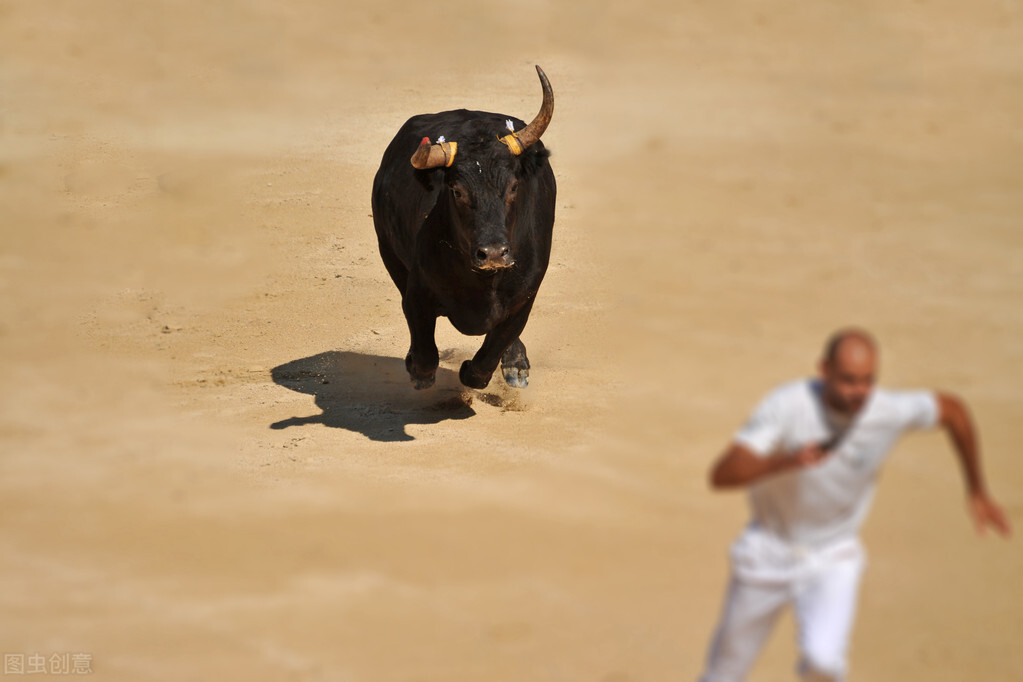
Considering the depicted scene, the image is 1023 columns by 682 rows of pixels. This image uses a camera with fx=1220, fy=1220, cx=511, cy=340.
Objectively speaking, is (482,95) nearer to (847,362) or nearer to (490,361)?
(490,361)

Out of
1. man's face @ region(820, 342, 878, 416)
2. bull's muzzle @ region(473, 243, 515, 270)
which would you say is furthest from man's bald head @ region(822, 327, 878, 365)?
bull's muzzle @ region(473, 243, 515, 270)

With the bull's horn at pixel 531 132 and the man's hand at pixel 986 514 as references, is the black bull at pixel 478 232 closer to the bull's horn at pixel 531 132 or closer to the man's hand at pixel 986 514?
the bull's horn at pixel 531 132

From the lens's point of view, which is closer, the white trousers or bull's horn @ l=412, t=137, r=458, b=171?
the white trousers

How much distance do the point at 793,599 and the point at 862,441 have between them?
655 mm

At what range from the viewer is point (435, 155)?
9023 millimetres

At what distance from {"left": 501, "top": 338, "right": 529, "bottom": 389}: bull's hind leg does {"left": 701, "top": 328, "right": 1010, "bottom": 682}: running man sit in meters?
5.80

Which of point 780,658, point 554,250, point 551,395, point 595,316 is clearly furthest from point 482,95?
point 780,658

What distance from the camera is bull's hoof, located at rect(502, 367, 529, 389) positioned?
10367mm

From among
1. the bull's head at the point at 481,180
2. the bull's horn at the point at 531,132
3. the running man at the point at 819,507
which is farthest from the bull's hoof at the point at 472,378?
the running man at the point at 819,507

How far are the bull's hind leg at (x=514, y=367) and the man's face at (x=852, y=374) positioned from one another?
6017mm

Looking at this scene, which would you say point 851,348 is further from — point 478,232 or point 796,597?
point 478,232

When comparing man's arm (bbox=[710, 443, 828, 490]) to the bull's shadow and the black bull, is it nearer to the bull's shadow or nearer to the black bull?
the black bull

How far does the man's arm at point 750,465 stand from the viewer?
4285 millimetres

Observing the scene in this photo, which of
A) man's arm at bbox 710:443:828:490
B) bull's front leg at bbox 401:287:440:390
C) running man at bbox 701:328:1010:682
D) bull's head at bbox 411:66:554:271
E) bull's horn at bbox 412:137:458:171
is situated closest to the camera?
man's arm at bbox 710:443:828:490
